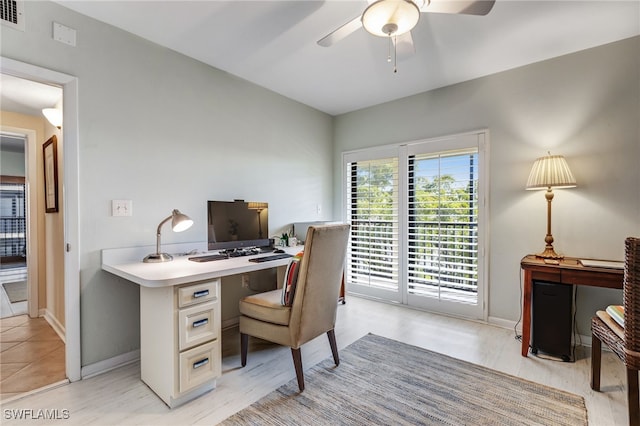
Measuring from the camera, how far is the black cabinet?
7.08 feet

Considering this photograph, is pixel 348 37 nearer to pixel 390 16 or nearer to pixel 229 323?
pixel 390 16

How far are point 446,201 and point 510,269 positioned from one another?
875 mm

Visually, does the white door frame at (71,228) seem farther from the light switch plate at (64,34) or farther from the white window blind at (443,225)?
the white window blind at (443,225)

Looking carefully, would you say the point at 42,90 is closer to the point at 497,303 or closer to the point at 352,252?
the point at 352,252

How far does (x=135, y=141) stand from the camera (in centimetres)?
225

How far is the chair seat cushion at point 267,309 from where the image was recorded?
6.22 feet

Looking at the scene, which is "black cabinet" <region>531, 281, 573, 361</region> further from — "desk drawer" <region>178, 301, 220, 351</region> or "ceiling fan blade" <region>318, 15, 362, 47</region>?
"desk drawer" <region>178, 301, 220, 351</region>

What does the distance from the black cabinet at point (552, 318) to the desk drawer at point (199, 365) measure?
237 centimetres

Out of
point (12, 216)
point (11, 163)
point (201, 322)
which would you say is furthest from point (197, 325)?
point (12, 216)

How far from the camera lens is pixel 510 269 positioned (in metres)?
2.80

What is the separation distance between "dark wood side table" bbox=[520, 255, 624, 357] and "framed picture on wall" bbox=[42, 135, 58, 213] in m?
4.15

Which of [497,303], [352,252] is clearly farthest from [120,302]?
[497,303]

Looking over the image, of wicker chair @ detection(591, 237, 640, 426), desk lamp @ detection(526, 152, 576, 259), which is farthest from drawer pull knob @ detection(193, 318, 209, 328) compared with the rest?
desk lamp @ detection(526, 152, 576, 259)

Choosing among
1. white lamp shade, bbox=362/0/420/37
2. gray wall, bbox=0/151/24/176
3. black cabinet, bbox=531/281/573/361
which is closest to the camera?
white lamp shade, bbox=362/0/420/37
